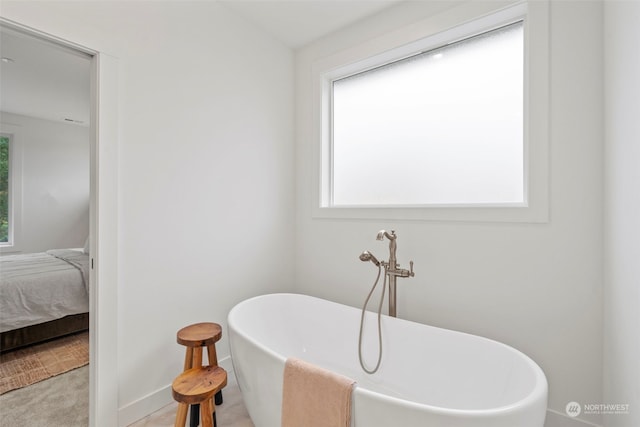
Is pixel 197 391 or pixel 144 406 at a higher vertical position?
pixel 197 391

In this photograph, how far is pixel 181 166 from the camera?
184 centimetres

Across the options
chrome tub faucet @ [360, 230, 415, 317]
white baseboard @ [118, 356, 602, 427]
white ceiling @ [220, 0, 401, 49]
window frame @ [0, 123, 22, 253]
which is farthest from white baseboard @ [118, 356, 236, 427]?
window frame @ [0, 123, 22, 253]

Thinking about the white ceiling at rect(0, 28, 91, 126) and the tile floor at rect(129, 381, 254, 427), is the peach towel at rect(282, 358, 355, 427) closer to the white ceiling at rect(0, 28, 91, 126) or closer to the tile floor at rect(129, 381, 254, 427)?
the tile floor at rect(129, 381, 254, 427)

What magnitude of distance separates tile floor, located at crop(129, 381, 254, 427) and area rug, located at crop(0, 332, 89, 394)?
106 cm

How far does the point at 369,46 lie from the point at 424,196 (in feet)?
3.79

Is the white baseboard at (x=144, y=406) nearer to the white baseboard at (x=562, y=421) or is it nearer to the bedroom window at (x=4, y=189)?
the white baseboard at (x=562, y=421)

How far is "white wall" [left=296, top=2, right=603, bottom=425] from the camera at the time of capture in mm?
1442

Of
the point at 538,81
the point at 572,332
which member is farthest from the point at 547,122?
the point at 572,332

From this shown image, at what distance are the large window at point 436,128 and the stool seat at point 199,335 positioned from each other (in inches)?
53.2

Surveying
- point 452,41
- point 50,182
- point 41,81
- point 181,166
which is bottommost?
point 181,166

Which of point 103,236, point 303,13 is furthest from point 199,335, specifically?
point 303,13

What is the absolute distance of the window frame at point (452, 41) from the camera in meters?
1.55

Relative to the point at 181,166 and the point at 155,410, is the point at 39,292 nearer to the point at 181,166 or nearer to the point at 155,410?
the point at 155,410

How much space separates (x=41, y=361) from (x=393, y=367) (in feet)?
8.90
